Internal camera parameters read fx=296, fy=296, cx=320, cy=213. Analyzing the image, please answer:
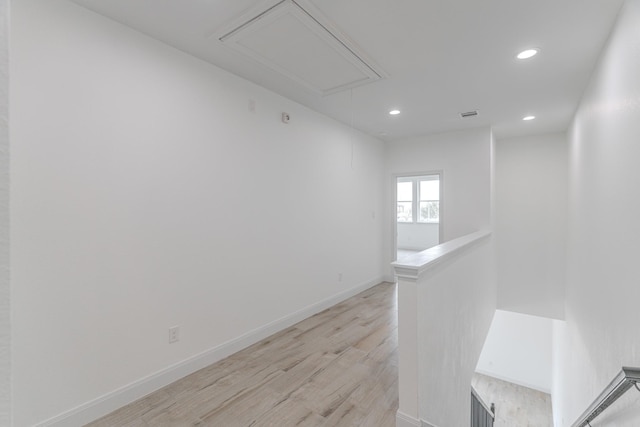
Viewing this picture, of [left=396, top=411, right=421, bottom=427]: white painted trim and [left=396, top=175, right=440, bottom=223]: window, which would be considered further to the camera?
[left=396, top=175, right=440, bottom=223]: window

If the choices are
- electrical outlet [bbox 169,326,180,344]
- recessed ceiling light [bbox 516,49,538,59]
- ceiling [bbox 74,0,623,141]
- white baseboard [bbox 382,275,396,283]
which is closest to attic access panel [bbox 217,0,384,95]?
ceiling [bbox 74,0,623,141]

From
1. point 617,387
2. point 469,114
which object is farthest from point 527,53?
point 617,387

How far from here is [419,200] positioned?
10.3 metres

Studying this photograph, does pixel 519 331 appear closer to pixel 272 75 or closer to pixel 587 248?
pixel 587 248

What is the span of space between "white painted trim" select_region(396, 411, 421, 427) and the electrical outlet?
1737 millimetres

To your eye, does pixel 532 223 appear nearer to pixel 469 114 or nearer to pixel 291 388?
pixel 469 114

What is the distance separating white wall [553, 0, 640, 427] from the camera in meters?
1.64

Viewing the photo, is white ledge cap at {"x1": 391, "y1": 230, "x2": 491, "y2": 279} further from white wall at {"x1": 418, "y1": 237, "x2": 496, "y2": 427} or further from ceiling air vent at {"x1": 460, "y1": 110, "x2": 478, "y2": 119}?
ceiling air vent at {"x1": 460, "y1": 110, "x2": 478, "y2": 119}

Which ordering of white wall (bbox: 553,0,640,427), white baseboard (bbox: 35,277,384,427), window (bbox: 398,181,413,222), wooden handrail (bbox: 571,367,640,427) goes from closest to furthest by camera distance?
wooden handrail (bbox: 571,367,640,427) → white wall (bbox: 553,0,640,427) → white baseboard (bbox: 35,277,384,427) → window (bbox: 398,181,413,222)

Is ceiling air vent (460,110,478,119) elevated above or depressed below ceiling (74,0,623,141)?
below

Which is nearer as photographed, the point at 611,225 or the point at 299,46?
the point at 611,225

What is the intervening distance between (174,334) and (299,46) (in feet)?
8.12

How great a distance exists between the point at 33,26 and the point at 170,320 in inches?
81.2

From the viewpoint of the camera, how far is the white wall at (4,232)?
1.18 feet
